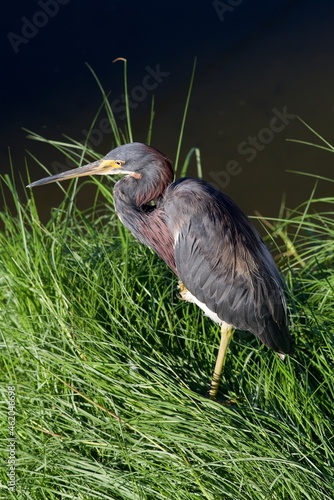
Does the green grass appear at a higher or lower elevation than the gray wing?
lower

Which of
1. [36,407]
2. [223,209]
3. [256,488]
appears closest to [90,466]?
[36,407]

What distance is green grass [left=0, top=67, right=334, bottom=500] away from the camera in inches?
99.0

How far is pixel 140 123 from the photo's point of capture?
5.90m

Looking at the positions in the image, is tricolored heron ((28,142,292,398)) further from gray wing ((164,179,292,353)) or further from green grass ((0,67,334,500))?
green grass ((0,67,334,500))

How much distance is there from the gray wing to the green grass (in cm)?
14

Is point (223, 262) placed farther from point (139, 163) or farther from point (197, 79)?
point (197, 79)

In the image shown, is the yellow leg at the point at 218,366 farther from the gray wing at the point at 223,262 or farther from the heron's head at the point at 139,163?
the heron's head at the point at 139,163

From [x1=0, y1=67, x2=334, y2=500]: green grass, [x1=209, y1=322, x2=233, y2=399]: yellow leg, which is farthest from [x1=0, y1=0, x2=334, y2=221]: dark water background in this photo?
[x1=209, y1=322, x2=233, y2=399]: yellow leg

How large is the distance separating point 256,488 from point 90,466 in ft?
1.76

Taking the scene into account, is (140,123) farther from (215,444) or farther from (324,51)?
(215,444)

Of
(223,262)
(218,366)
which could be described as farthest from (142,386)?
(223,262)

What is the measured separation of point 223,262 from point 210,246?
3.2 inches

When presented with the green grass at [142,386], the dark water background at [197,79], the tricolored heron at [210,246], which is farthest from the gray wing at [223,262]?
the dark water background at [197,79]

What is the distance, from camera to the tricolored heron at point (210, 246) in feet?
9.76
